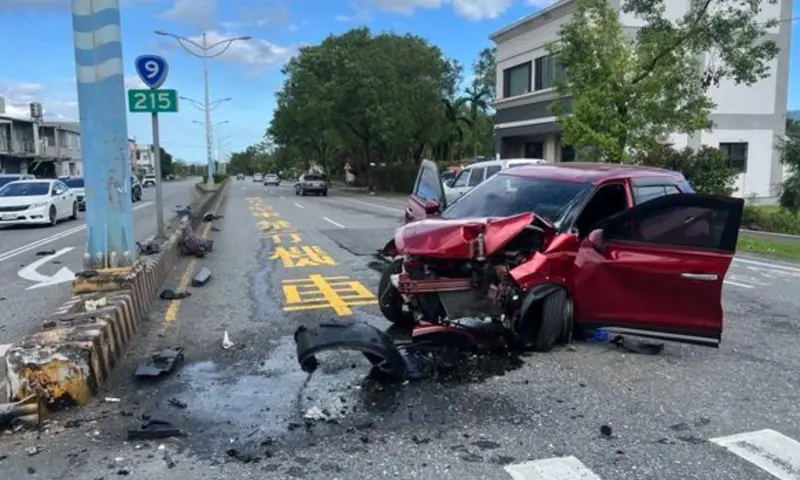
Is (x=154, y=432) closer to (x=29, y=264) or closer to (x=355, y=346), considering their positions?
(x=355, y=346)

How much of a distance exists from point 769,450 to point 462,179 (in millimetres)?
16100

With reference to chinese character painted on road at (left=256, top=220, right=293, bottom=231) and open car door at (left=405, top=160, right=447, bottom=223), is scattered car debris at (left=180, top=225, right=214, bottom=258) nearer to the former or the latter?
chinese character painted on road at (left=256, top=220, right=293, bottom=231)

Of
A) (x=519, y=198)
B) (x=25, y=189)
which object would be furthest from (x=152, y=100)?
(x=25, y=189)

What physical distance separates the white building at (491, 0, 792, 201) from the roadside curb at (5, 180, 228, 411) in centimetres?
2219

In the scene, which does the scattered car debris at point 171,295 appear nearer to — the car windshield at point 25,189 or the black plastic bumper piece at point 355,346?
the black plastic bumper piece at point 355,346

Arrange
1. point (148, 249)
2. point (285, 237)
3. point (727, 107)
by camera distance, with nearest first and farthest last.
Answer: point (148, 249)
point (285, 237)
point (727, 107)

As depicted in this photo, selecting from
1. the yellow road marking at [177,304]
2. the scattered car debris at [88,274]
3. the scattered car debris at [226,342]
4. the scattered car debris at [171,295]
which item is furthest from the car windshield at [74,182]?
the scattered car debris at [226,342]

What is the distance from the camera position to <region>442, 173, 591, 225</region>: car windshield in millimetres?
6387

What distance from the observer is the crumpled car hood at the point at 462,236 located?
559 centimetres

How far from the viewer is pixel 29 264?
12234 mm

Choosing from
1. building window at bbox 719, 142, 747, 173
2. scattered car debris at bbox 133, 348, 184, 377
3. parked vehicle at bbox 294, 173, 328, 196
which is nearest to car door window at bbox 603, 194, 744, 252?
scattered car debris at bbox 133, 348, 184, 377

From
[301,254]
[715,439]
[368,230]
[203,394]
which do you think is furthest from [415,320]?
[368,230]

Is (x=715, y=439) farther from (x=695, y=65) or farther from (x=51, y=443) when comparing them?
(x=695, y=65)

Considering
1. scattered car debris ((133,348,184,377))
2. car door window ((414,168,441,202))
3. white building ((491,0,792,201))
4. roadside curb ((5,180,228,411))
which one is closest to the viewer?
roadside curb ((5,180,228,411))
